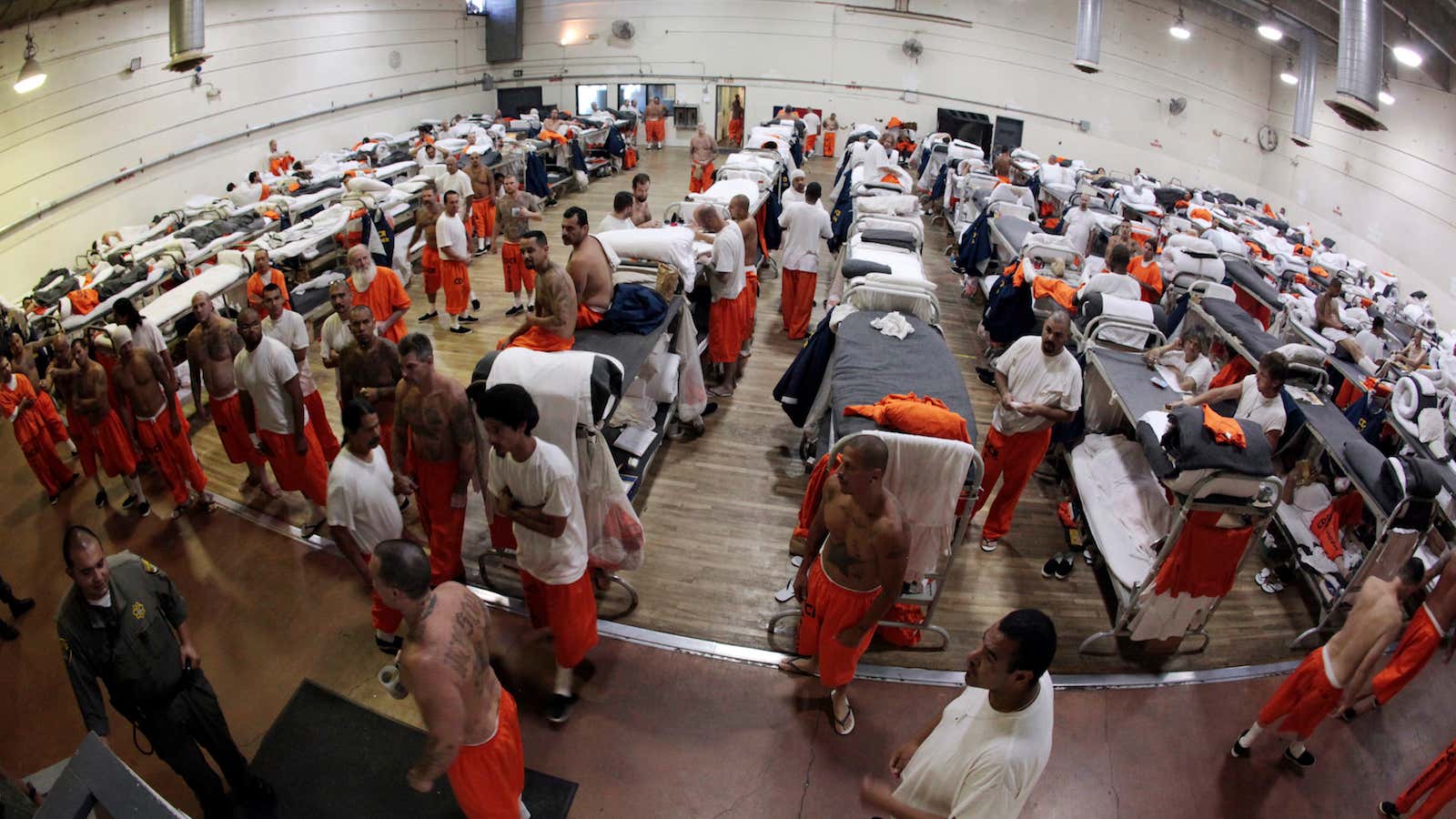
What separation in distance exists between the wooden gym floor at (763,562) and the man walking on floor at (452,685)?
168 centimetres

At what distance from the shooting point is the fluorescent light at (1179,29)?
14.9 meters

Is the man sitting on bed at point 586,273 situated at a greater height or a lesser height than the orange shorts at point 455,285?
greater

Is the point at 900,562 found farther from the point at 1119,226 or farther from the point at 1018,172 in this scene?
the point at 1018,172

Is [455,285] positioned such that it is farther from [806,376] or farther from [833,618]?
[833,618]

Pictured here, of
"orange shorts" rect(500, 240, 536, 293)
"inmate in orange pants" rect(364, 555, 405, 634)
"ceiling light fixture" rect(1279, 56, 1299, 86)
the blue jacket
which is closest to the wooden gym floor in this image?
the blue jacket

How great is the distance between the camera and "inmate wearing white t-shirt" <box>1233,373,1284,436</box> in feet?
15.5

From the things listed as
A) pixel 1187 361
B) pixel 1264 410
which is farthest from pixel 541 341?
pixel 1187 361

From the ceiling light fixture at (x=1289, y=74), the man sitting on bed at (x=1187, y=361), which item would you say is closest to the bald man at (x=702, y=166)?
the man sitting on bed at (x=1187, y=361)

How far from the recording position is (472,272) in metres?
10.6

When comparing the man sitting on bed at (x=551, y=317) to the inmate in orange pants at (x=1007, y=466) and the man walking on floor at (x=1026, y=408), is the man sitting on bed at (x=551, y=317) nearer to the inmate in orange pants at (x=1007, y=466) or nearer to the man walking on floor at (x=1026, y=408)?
the man walking on floor at (x=1026, y=408)

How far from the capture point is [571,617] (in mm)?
3758

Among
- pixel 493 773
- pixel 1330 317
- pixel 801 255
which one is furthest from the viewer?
pixel 801 255

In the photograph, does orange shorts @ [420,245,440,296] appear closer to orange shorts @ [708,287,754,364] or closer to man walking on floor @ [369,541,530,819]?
orange shorts @ [708,287,754,364]

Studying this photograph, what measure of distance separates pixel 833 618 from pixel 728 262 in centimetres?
395
